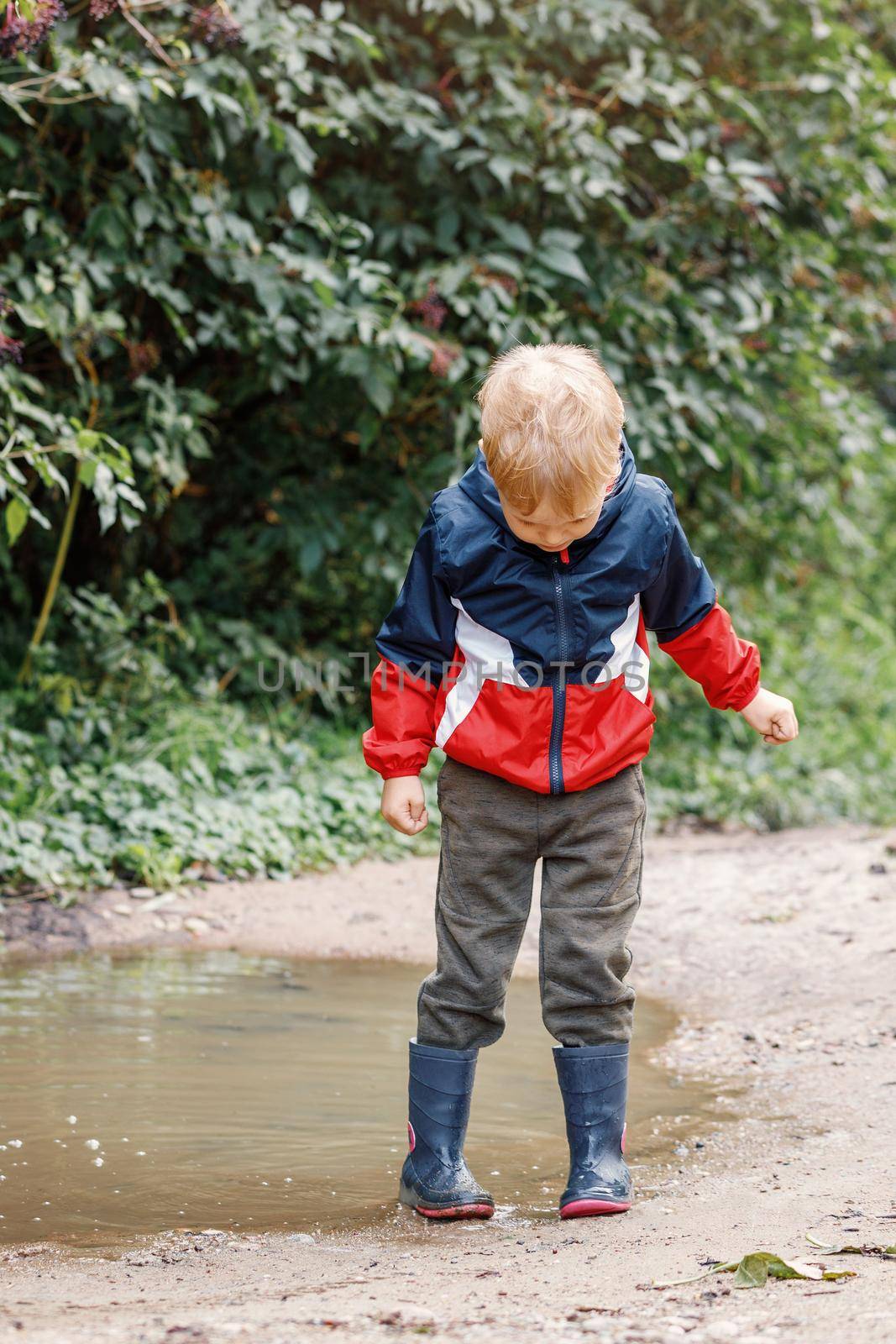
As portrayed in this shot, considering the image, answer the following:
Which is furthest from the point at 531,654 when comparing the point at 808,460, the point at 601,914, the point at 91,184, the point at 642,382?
the point at 808,460

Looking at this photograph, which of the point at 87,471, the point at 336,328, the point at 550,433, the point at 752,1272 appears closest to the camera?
the point at 752,1272

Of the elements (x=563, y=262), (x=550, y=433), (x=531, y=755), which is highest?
(x=550, y=433)

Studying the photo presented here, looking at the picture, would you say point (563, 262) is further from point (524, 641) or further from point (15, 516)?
point (524, 641)

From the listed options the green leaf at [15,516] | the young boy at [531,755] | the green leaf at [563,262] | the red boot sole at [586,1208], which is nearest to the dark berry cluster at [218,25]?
the green leaf at [563,262]

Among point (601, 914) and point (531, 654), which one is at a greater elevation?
point (531, 654)

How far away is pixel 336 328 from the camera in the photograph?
4770 millimetres

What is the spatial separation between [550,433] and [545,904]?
0.78 m

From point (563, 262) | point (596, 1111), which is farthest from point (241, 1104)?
point (563, 262)

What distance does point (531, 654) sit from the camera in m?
2.24

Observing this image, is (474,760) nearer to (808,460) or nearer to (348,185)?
(348,185)

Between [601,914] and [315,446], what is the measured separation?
13.3 ft

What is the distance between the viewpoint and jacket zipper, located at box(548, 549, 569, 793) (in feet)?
7.30

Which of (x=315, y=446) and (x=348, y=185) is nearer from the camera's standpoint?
(x=348, y=185)

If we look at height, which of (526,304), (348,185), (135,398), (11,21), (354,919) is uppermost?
(11,21)
